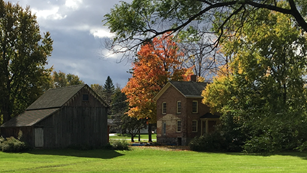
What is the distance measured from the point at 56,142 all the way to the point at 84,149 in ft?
9.69

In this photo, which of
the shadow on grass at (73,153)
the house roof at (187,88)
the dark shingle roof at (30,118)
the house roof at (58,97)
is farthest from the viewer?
the house roof at (187,88)

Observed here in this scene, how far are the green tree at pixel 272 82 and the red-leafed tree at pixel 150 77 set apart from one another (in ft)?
106

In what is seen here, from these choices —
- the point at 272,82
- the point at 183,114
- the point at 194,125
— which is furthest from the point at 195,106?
the point at 272,82

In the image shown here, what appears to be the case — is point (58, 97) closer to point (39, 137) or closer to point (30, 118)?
point (30, 118)

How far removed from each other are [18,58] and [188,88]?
2348 centimetres

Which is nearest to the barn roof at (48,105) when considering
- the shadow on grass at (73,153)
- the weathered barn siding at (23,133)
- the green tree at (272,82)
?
the weathered barn siding at (23,133)

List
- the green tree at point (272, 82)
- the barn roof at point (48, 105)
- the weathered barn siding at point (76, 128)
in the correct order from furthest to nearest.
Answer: the barn roof at point (48, 105) < the weathered barn siding at point (76, 128) < the green tree at point (272, 82)

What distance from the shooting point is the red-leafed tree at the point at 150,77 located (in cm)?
4700

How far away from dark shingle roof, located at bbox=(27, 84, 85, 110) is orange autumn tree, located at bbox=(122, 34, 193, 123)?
8886 mm

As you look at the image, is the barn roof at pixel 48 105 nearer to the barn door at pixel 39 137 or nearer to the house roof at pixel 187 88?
the barn door at pixel 39 137

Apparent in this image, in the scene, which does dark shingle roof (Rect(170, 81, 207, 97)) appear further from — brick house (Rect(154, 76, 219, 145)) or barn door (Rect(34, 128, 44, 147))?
barn door (Rect(34, 128, 44, 147))

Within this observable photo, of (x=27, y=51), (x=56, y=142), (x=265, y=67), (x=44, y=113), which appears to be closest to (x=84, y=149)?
(x=56, y=142)

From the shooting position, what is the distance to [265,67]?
12.8m

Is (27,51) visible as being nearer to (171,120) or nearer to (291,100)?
(171,120)
